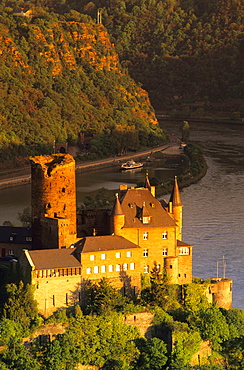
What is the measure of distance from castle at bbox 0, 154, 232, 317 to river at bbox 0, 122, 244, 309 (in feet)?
22.6

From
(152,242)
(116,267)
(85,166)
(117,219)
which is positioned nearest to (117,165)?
(85,166)

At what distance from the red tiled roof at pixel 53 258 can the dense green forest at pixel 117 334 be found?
1.57 metres

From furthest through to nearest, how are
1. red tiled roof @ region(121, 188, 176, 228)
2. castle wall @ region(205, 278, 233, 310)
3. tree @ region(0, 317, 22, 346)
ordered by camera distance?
castle wall @ region(205, 278, 233, 310) < red tiled roof @ region(121, 188, 176, 228) < tree @ region(0, 317, 22, 346)

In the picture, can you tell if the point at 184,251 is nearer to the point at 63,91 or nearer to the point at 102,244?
the point at 102,244

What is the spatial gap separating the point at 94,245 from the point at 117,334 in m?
5.54

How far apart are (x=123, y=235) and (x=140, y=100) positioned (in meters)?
119

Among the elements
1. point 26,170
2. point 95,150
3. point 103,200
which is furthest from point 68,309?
point 95,150

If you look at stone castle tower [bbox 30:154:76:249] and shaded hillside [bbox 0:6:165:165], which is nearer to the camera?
stone castle tower [bbox 30:154:76:249]

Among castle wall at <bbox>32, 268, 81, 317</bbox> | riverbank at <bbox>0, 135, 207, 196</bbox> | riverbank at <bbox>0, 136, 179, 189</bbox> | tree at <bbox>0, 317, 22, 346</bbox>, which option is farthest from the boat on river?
tree at <bbox>0, 317, 22, 346</bbox>

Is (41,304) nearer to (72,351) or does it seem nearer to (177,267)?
(72,351)

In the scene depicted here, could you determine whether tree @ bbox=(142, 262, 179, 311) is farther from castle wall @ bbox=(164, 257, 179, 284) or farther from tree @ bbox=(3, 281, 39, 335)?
tree @ bbox=(3, 281, 39, 335)

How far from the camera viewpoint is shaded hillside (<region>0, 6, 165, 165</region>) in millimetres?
159750

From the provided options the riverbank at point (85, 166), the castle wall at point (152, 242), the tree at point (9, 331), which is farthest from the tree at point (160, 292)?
the riverbank at point (85, 166)

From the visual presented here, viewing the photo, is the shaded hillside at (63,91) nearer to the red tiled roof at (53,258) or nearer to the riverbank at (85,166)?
the riverbank at (85,166)
